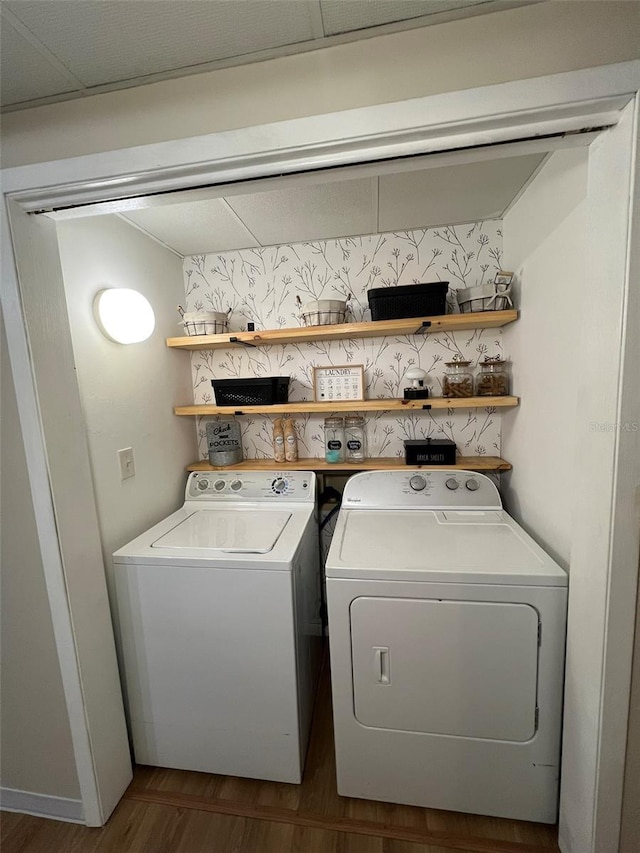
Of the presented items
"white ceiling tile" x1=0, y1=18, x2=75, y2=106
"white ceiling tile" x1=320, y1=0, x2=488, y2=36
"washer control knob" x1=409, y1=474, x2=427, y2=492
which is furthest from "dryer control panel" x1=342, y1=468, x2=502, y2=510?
"white ceiling tile" x1=0, y1=18, x2=75, y2=106

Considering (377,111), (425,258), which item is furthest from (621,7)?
(425,258)

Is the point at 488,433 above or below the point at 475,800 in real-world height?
above

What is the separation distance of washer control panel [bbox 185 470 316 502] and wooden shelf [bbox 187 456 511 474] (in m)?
0.04

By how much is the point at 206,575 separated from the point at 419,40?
162 cm

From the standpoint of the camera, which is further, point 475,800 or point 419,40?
point 475,800

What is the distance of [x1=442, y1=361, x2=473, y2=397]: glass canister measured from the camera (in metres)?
1.69

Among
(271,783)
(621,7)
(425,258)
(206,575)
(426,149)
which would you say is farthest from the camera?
(425,258)

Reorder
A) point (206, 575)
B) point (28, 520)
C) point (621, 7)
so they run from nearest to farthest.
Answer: point (621, 7), point (28, 520), point (206, 575)

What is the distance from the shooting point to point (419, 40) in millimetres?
745

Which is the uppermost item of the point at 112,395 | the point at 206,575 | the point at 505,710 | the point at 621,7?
the point at 621,7

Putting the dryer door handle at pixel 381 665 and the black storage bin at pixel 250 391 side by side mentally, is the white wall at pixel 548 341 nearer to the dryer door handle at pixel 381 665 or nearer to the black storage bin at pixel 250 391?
the dryer door handle at pixel 381 665

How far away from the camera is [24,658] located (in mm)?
1185

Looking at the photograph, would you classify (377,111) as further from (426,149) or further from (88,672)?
(88,672)

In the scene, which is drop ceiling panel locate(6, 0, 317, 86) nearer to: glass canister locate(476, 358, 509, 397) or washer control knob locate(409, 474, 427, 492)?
glass canister locate(476, 358, 509, 397)
